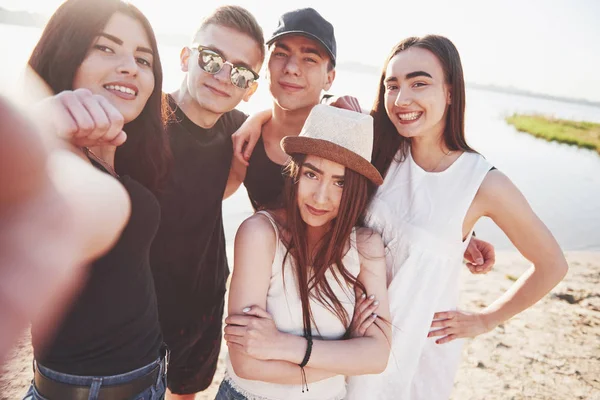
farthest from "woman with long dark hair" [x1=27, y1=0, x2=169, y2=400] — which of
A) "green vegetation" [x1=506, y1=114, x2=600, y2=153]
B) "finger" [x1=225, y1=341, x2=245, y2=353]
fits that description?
"green vegetation" [x1=506, y1=114, x2=600, y2=153]

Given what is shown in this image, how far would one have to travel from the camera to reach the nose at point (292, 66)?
344cm

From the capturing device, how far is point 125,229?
172 cm

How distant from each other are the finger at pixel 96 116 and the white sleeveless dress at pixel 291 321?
3.61 feet

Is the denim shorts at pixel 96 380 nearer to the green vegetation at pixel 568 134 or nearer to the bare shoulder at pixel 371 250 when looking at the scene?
the bare shoulder at pixel 371 250

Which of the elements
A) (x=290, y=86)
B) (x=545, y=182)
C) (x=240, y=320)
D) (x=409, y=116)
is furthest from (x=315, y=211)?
(x=545, y=182)

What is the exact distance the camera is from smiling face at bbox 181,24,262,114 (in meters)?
2.98

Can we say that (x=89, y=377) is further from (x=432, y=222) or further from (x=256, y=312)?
(x=432, y=222)

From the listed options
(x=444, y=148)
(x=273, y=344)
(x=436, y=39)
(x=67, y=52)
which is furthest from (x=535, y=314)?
(x=67, y=52)

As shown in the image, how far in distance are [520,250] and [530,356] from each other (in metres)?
3.41

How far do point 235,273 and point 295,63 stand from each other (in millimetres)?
1975

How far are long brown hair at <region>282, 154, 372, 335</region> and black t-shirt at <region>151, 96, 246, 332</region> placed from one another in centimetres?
89

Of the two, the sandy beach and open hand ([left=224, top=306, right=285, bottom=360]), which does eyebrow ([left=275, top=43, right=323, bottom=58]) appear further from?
the sandy beach

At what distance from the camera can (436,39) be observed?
2678mm

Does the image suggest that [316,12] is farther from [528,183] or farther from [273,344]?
[528,183]
